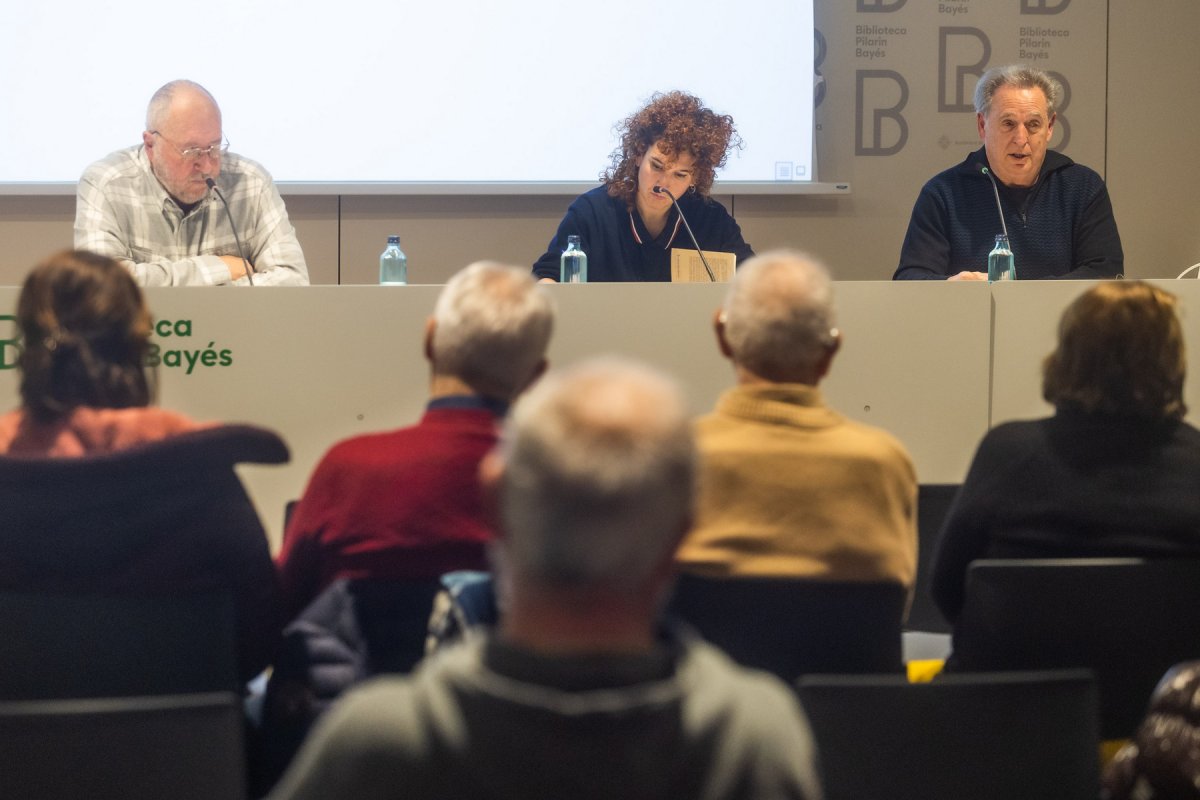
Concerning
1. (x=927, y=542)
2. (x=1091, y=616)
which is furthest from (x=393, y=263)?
(x=1091, y=616)

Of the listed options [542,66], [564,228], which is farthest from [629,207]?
[542,66]

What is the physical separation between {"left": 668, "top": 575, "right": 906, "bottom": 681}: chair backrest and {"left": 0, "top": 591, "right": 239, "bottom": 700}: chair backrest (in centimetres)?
57

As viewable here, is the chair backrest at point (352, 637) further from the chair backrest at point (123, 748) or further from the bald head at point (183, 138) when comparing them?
the bald head at point (183, 138)

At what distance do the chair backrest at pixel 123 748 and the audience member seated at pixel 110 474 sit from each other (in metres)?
0.32

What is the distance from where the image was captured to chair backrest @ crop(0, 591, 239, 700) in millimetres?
1505

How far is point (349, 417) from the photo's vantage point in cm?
285

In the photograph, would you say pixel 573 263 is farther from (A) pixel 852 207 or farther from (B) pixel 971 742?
(B) pixel 971 742

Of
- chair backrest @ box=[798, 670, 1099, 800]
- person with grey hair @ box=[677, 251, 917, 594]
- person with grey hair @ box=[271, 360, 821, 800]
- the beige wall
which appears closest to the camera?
person with grey hair @ box=[271, 360, 821, 800]

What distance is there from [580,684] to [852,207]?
447 centimetres

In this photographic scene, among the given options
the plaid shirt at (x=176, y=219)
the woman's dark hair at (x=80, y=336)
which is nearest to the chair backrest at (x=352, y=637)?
the woman's dark hair at (x=80, y=336)

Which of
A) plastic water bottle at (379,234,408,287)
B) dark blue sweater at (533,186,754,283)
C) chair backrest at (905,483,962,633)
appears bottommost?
chair backrest at (905,483,962,633)

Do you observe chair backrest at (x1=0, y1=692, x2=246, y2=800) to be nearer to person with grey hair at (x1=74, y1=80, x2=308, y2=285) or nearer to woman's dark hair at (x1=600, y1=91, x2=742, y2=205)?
person with grey hair at (x1=74, y1=80, x2=308, y2=285)

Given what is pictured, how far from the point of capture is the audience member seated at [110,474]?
1.54 metres

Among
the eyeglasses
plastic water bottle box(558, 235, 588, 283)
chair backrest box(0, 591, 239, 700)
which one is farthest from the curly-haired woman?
chair backrest box(0, 591, 239, 700)
